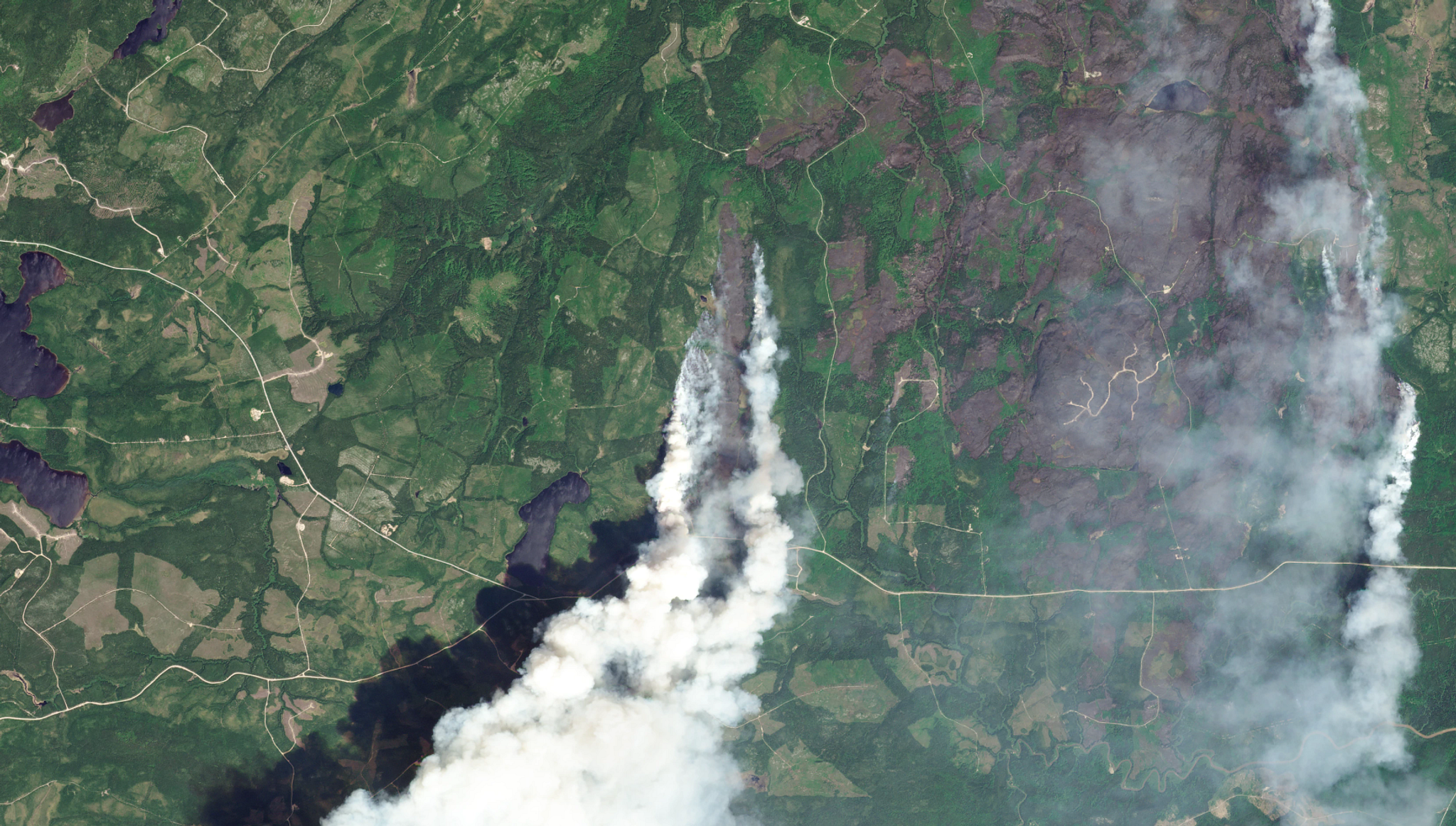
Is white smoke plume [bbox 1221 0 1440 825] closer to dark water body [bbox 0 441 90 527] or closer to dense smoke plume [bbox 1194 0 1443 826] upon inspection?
dense smoke plume [bbox 1194 0 1443 826]

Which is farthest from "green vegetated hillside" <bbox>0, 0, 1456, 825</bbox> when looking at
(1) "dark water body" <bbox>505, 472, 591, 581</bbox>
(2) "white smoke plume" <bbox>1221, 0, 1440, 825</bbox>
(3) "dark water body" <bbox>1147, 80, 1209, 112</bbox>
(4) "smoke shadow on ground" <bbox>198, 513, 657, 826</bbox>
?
(2) "white smoke plume" <bbox>1221, 0, 1440, 825</bbox>

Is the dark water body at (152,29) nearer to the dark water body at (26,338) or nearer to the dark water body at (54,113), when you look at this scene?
the dark water body at (54,113)

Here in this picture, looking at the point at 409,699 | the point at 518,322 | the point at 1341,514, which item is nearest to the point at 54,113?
the point at 518,322

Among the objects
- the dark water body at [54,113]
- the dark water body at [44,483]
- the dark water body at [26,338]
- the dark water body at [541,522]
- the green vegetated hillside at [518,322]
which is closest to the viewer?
the dark water body at [54,113]

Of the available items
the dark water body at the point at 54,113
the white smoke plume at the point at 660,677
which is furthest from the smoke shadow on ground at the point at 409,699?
the dark water body at the point at 54,113

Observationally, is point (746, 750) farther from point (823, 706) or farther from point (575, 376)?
point (575, 376)
